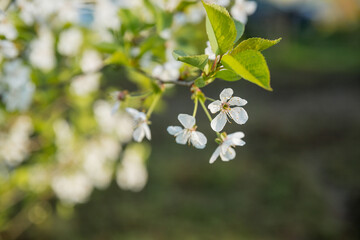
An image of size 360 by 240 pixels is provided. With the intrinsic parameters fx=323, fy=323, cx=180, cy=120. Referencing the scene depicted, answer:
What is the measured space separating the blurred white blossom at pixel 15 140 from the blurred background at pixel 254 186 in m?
0.82

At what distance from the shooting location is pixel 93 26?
1.35 meters

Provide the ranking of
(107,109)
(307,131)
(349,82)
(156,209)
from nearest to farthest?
(107,109), (156,209), (307,131), (349,82)

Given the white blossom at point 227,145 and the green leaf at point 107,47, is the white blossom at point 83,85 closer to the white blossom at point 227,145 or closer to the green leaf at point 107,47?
the green leaf at point 107,47

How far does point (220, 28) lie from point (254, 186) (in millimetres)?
3368

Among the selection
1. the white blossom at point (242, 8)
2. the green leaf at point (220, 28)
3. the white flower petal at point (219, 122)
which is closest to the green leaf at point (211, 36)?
the green leaf at point (220, 28)

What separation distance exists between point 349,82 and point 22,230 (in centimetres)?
642

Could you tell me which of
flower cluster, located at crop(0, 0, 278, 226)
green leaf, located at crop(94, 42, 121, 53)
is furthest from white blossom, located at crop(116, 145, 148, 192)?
green leaf, located at crop(94, 42, 121, 53)

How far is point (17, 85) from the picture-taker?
878mm

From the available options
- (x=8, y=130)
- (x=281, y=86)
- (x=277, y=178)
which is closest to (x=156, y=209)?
(x=277, y=178)

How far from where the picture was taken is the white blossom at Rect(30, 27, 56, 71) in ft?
3.47

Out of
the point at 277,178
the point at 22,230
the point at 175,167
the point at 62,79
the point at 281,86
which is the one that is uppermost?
the point at 62,79

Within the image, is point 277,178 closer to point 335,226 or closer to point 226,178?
point 226,178

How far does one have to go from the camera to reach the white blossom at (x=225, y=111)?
497 mm

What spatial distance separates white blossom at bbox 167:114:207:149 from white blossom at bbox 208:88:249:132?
0.03 metres
